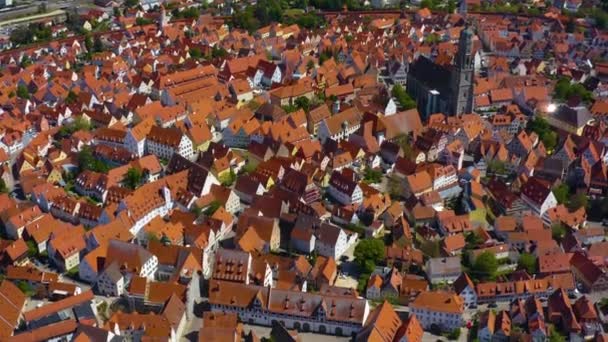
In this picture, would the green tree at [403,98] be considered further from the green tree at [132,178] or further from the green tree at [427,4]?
the green tree at [427,4]

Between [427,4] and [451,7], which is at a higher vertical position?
[451,7]

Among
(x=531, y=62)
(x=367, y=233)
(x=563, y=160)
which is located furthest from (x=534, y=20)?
(x=367, y=233)

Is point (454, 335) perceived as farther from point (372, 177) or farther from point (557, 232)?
point (372, 177)

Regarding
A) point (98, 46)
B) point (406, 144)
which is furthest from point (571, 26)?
point (98, 46)

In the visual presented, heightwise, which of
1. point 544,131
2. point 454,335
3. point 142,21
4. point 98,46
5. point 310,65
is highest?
point 454,335

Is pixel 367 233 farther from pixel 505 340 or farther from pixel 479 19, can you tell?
pixel 479 19

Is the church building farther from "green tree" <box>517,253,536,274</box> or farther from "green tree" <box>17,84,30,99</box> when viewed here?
"green tree" <box>17,84,30,99</box>
